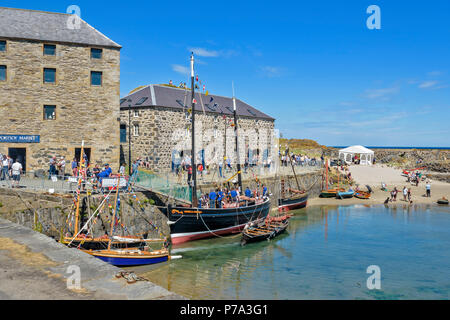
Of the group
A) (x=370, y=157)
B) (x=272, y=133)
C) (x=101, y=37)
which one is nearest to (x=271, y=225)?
(x=101, y=37)

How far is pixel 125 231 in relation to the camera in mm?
18062

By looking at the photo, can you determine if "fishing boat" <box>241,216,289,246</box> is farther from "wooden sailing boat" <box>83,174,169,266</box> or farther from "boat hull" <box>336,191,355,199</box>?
"boat hull" <box>336,191,355,199</box>

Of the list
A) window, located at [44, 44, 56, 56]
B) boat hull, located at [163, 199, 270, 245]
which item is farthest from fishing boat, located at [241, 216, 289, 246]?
window, located at [44, 44, 56, 56]

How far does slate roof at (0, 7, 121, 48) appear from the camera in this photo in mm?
22625

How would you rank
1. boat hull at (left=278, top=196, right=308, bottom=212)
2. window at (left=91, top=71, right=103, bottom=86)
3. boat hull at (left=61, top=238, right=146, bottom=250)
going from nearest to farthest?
boat hull at (left=61, top=238, right=146, bottom=250) → window at (left=91, top=71, right=103, bottom=86) → boat hull at (left=278, top=196, right=308, bottom=212)

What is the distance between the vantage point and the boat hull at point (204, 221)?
19.3 metres

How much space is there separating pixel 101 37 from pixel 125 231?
14.8 metres

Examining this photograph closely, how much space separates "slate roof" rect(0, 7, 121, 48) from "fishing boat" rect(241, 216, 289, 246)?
51.8 ft

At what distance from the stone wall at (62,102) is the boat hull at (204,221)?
26.0ft

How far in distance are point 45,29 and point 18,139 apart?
8.00m

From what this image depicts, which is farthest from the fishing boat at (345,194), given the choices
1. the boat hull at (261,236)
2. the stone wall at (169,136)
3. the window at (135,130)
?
the window at (135,130)

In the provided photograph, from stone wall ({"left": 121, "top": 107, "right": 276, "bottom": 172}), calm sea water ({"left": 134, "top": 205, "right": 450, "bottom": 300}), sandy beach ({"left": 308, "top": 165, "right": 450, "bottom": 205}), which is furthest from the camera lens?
sandy beach ({"left": 308, "top": 165, "right": 450, "bottom": 205})

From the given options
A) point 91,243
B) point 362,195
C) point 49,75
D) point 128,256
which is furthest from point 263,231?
point 362,195

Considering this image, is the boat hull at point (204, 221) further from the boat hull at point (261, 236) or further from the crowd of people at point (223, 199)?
the boat hull at point (261, 236)
